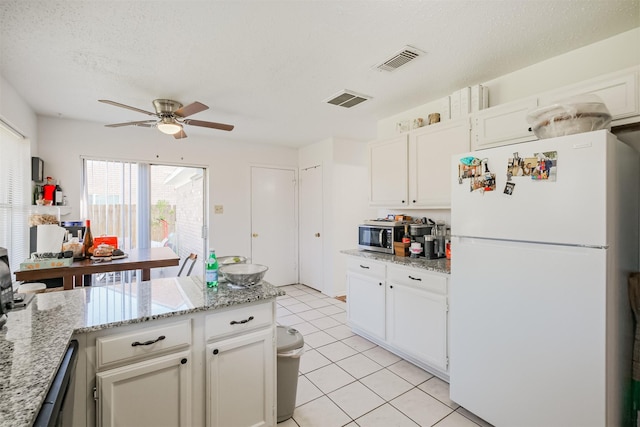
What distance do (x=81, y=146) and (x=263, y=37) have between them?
313 cm

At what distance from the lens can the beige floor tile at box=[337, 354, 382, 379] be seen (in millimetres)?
2500

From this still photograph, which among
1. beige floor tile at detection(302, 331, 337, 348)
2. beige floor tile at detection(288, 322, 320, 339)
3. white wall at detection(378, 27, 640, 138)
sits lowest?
beige floor tile at detection(302, 331, 337, 348)

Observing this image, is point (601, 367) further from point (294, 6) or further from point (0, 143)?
point (0, 143)

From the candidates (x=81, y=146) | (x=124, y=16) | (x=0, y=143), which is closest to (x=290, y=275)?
(x=81, y=146)

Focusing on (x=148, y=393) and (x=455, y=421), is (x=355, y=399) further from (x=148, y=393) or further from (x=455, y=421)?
(x=148, y=393)

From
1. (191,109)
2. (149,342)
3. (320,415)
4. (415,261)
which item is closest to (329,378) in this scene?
(320,415)

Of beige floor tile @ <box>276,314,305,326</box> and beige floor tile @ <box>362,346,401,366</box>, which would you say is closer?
beige floor tile @ <box>362,346,401,366</box>

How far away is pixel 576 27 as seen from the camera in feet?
6.05

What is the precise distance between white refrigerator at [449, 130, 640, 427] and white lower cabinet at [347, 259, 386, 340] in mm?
954

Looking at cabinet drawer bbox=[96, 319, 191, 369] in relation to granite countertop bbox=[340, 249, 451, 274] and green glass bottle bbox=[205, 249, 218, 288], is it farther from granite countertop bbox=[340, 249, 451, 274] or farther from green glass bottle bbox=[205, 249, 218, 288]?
granite countertop bbox=[340, 249, 451, 274]

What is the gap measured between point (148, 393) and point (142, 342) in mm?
247

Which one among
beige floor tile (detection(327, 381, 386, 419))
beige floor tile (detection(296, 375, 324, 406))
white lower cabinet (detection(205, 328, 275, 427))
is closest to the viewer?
white lower cabinet (detection(205, 328, 275, 427))

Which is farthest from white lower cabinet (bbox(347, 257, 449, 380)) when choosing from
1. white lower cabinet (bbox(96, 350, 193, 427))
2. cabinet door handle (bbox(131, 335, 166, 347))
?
cabinet door handle (bbox(131, 335, 166, 347))

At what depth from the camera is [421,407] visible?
207 centimetres
